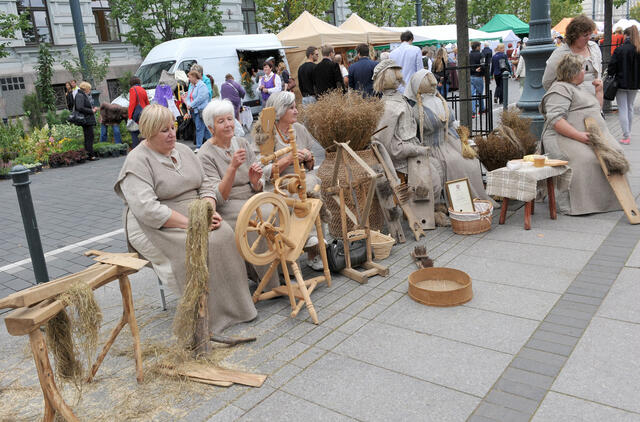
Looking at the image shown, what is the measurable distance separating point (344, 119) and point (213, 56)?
39.6ft

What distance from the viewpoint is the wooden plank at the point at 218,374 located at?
3096mm

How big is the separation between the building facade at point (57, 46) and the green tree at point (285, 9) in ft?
19.2

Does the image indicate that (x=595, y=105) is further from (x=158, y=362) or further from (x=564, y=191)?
(x=158, y=362)

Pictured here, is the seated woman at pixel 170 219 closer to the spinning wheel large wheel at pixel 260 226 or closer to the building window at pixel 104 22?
the spinning wheel large wheel at pixel 260 226

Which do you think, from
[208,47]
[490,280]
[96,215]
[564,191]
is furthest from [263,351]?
[208,47]

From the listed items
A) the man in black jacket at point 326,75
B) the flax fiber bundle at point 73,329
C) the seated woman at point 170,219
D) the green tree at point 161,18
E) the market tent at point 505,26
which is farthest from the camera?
the market tent at point 505,26

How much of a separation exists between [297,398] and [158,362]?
919 millimetres

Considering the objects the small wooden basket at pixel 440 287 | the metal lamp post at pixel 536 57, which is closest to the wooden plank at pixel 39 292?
the small wooden basket at pixel 440 287

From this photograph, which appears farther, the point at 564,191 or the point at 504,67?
the point at 504,67

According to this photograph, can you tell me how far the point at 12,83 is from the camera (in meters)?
19.6

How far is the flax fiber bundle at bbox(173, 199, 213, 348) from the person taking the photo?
3150 mm

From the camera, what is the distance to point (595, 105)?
574 centimetres

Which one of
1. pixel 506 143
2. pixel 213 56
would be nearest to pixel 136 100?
pixel 213 56

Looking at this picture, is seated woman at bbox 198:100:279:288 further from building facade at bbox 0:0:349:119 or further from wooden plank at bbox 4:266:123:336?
building facade at bbox 0:0:349:119
